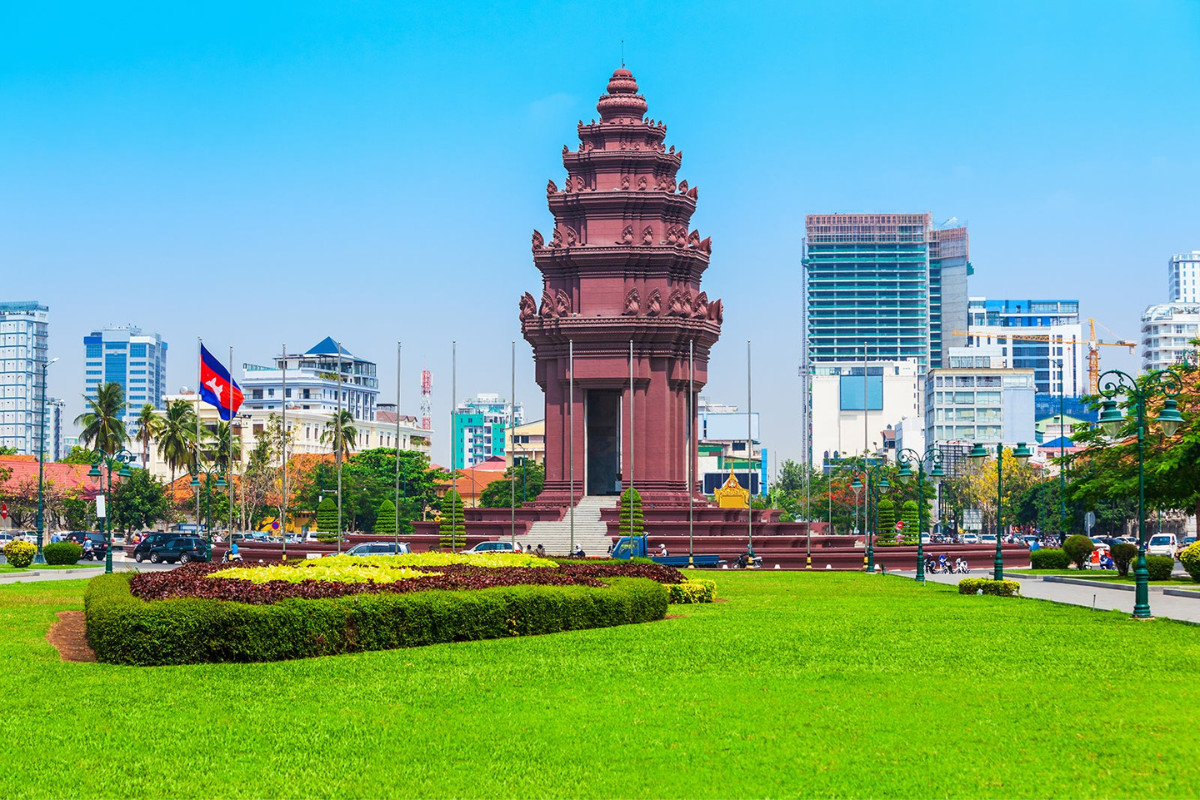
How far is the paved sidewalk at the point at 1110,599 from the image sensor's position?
3193cm

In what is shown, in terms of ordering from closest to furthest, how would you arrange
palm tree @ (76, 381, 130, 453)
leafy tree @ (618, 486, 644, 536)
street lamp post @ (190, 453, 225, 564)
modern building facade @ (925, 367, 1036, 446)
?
leafy tree @ (618, 486, 644, 536)
street lamp post @ (190, 453, 225, 564)
palm tree @ (76, 381, 130, 453)
modern building facade @ (925, 367, 1036, 446)

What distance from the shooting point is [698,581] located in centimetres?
3403

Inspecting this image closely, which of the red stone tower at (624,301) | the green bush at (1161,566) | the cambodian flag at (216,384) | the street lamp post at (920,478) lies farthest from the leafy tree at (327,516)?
the green bush at (1161,566)

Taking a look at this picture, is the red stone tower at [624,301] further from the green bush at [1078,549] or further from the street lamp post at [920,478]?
the green bush at [1078,549]

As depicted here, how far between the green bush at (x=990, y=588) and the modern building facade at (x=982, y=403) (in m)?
160

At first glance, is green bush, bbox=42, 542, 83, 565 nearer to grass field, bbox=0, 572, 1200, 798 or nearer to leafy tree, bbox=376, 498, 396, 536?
leafy tree, bbox=376, 498, 396, 536

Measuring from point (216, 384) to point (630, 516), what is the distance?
1953 centimetres

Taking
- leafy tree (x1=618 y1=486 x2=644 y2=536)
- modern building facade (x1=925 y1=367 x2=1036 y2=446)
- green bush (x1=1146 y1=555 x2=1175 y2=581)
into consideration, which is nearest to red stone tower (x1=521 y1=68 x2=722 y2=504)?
leafy tree (x1=618 y1=486 x2=644 y2=536)

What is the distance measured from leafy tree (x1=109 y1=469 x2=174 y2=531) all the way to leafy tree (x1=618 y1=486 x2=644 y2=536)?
188 feet

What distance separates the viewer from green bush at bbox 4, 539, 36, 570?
53.8 m

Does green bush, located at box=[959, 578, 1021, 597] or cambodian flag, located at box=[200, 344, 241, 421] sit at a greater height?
cambodian flag, located at box=[200, 344, 241, 421]

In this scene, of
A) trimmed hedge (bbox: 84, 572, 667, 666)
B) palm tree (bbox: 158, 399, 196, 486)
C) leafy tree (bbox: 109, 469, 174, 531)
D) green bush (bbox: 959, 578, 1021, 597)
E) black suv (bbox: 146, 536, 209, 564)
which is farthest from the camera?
leafy tree (bbox: 109, 469, 174, 531)

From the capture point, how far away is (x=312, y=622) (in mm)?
21125

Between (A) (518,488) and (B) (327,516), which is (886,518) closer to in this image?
(B) (327,516)
